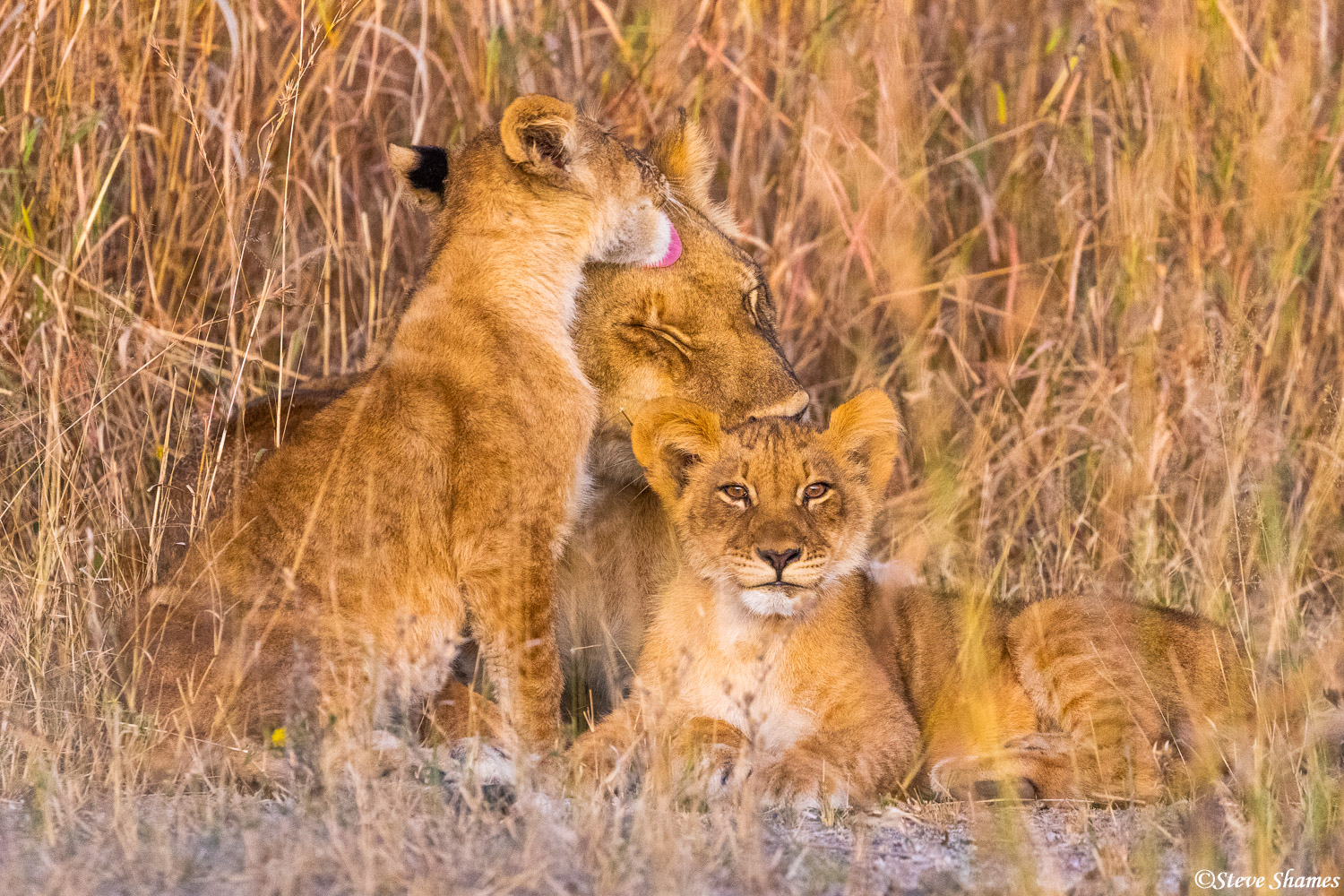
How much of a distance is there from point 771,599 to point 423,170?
162 centimetres

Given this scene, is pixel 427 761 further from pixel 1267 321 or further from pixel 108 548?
pixel 1267 321

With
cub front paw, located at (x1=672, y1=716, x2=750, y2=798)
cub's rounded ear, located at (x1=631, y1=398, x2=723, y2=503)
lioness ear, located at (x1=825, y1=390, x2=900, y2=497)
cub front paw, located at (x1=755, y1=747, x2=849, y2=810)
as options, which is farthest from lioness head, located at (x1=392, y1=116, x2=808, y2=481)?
cub front paw, located at (x1=755, y1=747, x2=849, y2=810)

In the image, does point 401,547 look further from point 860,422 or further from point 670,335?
point 860,422

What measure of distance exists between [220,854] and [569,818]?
2.14 ft

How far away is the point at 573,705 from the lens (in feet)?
13.9

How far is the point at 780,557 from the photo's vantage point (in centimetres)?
348

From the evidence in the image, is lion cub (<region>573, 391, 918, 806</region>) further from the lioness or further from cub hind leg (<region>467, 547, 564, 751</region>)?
the lioness

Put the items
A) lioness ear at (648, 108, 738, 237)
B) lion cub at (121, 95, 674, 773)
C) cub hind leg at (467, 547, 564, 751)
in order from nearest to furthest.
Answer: lion cub at (121, 95, 674, 773) < cub hind leg at (467, 547, 564, 751) < lioness ear at (648, 108, 738, 237)

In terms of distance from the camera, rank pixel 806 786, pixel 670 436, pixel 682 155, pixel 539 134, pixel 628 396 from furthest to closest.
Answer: pixel 682 155 < pixel 628 396 < pixel 539 134 < pixel 670 436 < pixel 806 786

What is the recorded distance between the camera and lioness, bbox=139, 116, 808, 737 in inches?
164

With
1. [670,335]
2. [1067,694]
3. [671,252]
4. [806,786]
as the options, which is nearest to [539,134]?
[671,252]

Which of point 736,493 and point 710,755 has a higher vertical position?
point 736,493

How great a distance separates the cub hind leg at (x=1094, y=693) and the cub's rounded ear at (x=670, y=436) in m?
0.96

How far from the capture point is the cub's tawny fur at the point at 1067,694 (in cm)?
349
